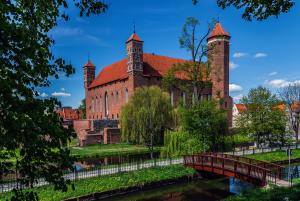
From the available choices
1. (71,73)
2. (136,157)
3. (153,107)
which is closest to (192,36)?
(153,107)

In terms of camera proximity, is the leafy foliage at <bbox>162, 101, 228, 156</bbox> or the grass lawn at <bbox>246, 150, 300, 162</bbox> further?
the grass lawn at <bbox>246, 150, 300, 162</bbox>

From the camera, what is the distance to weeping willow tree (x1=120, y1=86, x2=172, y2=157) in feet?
104

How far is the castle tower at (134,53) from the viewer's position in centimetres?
4463

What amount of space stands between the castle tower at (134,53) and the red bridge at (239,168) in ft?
81.7

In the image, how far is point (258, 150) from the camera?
99.8 ft

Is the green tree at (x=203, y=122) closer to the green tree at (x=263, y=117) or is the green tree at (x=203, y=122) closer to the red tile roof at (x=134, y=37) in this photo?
the green tree at (x=263, y=117)

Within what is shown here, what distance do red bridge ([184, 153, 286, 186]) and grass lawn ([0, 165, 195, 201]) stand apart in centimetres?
93

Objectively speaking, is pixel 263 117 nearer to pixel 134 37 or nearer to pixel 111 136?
pixel 111 136

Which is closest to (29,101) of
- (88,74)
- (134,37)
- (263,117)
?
(263,117)

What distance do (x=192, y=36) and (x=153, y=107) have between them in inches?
379

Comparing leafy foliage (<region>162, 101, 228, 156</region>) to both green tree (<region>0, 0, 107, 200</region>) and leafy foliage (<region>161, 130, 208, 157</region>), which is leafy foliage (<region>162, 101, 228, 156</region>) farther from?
green tree (<region>0, 0, 107, 200</region>)

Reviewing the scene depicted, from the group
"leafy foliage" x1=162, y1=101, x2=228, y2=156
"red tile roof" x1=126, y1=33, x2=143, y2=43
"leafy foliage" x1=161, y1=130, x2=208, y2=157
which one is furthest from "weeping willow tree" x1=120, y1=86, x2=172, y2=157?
"red tile roof" x1=126, y1=33, x2=143, y2=43

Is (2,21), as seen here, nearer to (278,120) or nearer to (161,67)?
(278,120)

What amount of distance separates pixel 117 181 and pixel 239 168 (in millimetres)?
7345
